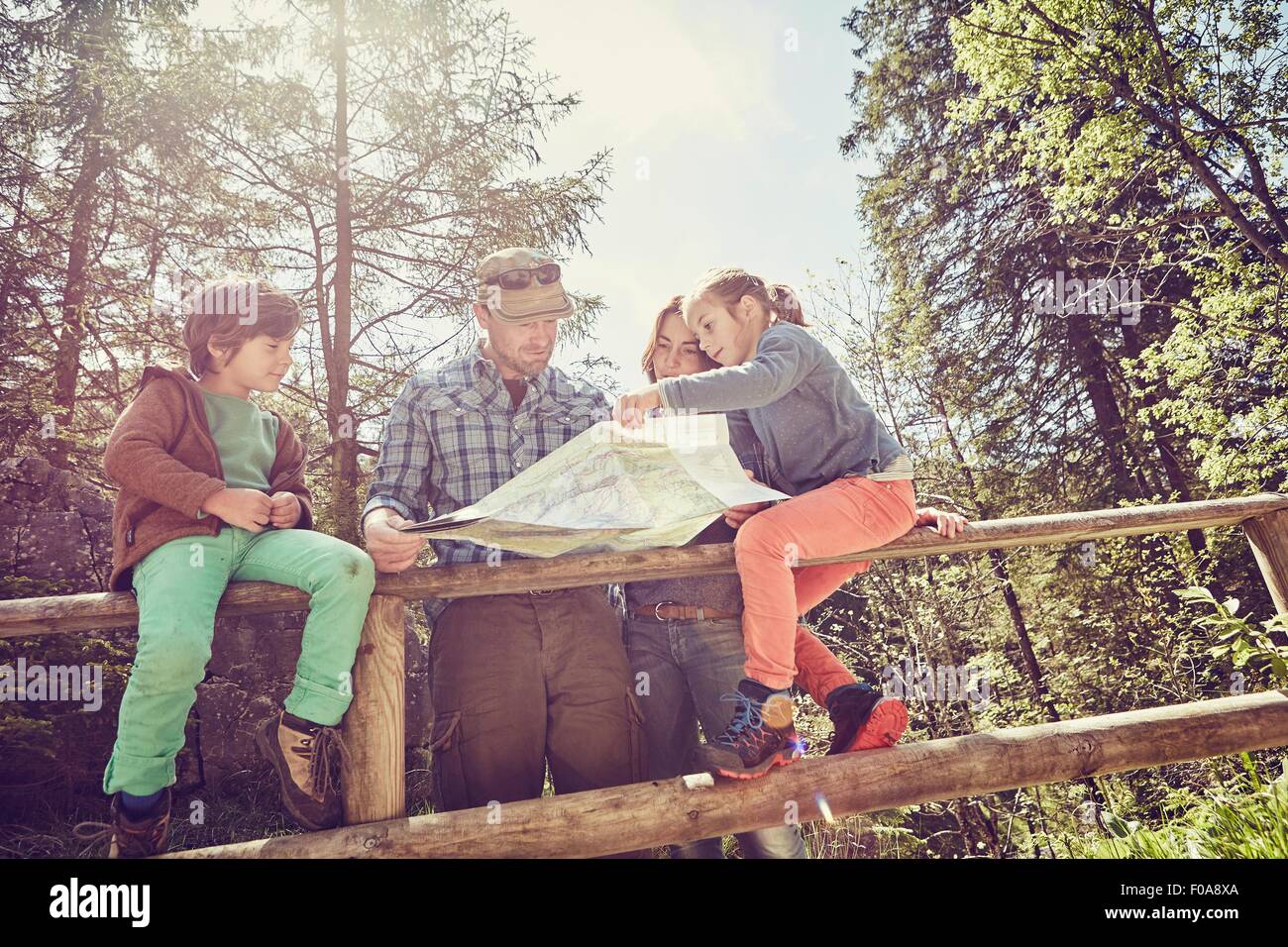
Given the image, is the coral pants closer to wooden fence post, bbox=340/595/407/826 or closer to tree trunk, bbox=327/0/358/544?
wooden fence post, bbox=340/595/407/826

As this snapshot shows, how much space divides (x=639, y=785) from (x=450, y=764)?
24.2 inches

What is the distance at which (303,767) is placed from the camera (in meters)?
1.80

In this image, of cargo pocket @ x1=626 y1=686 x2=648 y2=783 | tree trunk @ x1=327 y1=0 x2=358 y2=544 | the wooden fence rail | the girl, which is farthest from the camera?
tree trunk @ x1=327 y1=0 x2=358 y2=544

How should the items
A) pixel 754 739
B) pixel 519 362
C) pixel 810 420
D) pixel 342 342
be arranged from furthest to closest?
pixel 342 342
pixel 519 362
pixel 810 420
pixel 754 739

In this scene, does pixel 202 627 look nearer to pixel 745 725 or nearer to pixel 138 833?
pixel 138 833

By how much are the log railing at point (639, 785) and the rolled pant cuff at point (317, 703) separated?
64 mm

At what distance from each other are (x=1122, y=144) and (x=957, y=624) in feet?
17.9

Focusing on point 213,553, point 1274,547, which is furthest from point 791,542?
point 1274,547

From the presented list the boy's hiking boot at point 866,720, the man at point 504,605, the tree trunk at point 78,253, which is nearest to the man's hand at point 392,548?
the man at point 504,605

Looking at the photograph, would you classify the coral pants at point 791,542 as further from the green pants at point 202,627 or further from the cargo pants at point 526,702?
the green pants at point 202,627

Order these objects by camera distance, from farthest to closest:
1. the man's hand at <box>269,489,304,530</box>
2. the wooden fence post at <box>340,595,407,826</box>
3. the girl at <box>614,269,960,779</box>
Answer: the man's hand at <box>269,489,304,530</box> < the girl at <box>614,269,960,779</box> < the wooden fence post at <box>340,595,407,826</box>

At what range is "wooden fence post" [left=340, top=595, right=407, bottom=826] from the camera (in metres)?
1.87

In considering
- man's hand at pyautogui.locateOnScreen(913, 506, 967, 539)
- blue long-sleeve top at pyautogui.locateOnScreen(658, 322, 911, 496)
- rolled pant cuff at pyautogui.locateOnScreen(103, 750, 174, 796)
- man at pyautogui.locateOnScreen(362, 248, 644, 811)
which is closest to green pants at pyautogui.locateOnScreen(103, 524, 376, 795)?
rolled pant cuff at pyautogui.locateOnScreen(103, 750, 174, 796)

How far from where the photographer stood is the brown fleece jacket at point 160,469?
199 centimetres
